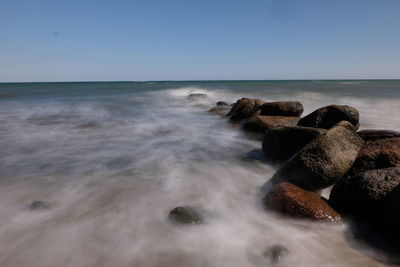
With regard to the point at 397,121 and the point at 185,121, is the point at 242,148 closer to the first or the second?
the point at 185,121

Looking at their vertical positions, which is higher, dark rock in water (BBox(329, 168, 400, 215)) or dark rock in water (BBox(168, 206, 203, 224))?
dark rock in water (BBox(329, 168, 400, 215))

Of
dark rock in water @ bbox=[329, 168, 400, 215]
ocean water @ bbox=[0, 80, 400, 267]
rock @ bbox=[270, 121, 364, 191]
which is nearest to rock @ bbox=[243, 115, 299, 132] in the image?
ocean water @ bbox=[0, 80, 400, 267]

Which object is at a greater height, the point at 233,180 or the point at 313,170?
the point at 313,170

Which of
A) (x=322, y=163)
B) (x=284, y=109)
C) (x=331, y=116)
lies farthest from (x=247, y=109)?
(x=322, y=163)

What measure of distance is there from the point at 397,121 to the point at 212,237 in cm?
977

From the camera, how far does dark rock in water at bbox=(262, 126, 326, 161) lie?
461cm

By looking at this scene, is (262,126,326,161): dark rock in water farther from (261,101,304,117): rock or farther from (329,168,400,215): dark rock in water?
(261,101,304,117): rock

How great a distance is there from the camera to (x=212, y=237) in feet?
9.30

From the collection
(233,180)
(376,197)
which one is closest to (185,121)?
(233,180)

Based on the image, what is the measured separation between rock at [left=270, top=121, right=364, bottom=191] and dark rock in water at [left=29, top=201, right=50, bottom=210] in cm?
302

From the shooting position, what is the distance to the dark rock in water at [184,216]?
3.08 meters

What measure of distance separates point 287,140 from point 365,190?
2.04 meters

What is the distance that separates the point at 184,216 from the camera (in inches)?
124

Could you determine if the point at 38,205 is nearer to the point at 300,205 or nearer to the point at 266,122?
the point at 300,205
